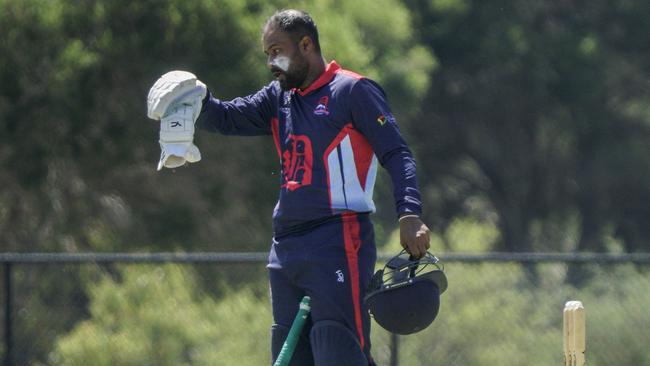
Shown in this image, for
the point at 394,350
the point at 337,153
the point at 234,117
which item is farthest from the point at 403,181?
the point at 394,350

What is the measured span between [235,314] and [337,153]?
3602 mm

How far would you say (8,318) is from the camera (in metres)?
7.94

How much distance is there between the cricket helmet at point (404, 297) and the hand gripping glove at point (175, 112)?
887 mm

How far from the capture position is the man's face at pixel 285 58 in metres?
4.87

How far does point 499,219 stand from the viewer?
76.6 ft

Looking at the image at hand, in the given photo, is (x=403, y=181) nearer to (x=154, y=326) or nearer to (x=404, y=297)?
(x=404, y=297)

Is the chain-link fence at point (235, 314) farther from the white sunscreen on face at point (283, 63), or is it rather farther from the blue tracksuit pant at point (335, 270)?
the white sunscreen on face at point (283, 63)

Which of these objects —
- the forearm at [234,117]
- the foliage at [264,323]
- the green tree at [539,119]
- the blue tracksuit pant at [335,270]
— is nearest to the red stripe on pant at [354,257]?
the blue tracksuit pant at [335,270]

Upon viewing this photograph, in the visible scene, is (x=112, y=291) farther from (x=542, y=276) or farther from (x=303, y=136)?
(x=303, y=136)

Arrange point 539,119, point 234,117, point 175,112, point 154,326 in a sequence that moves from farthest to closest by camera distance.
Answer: point 539,119
point 154,326
point 234,117
point 175,112

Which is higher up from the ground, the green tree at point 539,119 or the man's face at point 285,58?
the green tree at point 539,119

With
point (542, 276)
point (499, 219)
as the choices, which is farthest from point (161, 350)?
point (499, 219)

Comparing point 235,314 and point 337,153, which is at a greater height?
point 337,153

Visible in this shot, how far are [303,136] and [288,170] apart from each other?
6.0 inches
